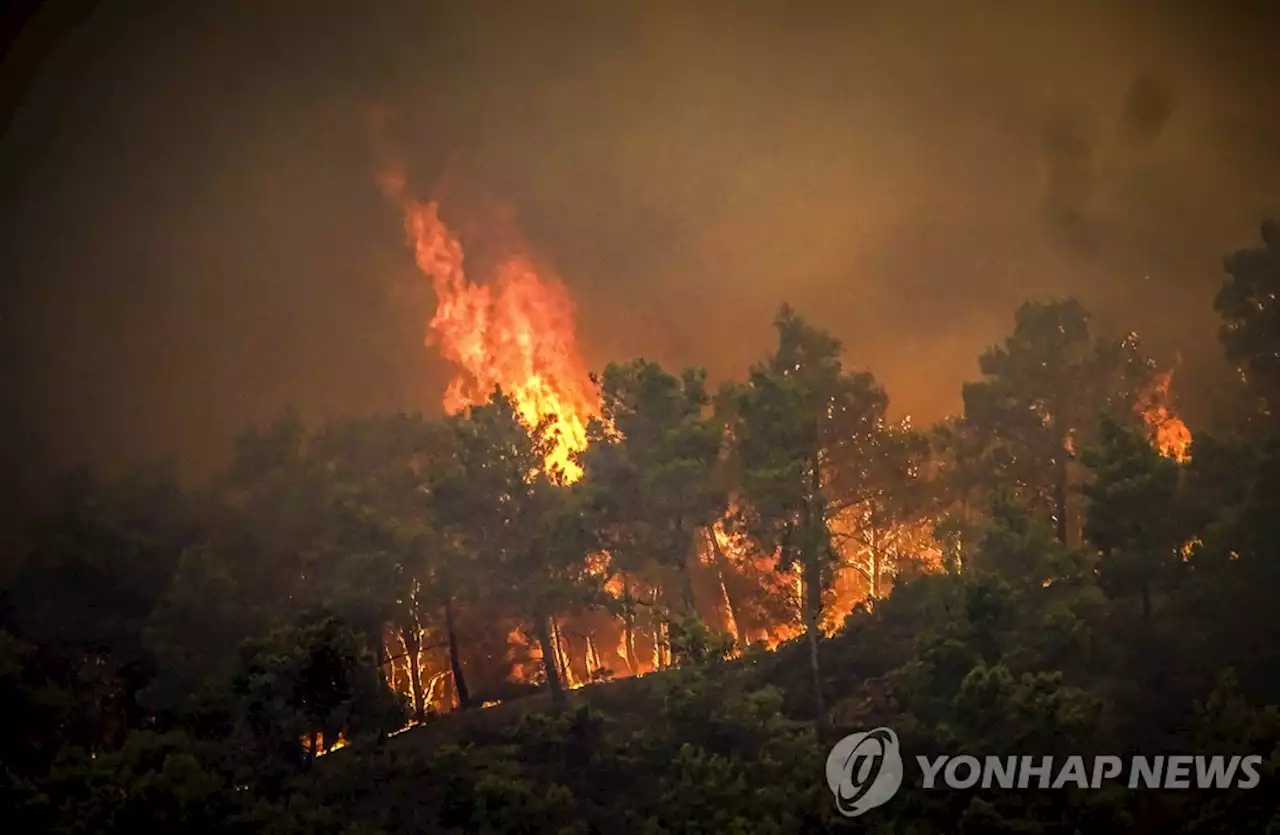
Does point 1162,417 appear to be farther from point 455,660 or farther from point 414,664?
point 414,664

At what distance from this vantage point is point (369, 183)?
72.3ft

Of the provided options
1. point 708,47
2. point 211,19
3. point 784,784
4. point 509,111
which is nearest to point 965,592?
point 784,784

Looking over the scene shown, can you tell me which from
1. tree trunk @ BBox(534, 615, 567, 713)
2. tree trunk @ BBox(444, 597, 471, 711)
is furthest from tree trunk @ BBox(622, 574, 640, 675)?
tree trunk @ BBox(444, 597, 471, 711)

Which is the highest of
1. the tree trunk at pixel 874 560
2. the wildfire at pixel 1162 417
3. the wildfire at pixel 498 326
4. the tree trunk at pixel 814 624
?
the wildfire at pixel 498 326

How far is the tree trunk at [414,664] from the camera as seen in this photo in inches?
690

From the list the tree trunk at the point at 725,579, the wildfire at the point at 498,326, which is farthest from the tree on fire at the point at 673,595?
the wildfire at the point at 498,326

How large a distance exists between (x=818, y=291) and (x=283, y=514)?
533 inches

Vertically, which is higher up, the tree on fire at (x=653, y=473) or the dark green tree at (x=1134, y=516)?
the tree on fire at (x=653, y=473)

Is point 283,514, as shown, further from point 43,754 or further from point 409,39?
point 409,39

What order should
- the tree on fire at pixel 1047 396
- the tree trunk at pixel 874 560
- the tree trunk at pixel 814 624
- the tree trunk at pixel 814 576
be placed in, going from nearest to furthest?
1. the tree trunk at pixel 814 624
2. the tree trunk at pixel 814 576
3. the tree trunk at pixel 874 560
4. the tree on fire at pixel 1047 396

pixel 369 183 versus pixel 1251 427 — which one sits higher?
pixel 369 183

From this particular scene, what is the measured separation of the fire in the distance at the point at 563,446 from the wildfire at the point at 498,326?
0.03 metres

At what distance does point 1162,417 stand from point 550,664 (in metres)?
15.3

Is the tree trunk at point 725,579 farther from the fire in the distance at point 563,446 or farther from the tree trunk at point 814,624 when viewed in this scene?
the tree trunk at point 814,624
